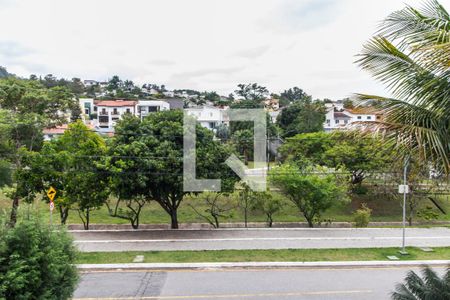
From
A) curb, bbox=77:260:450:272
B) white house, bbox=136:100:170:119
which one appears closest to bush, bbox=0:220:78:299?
curb, bbox=77:260:450:272

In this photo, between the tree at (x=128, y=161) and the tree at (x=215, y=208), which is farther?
the tree at (x=215, y=208)

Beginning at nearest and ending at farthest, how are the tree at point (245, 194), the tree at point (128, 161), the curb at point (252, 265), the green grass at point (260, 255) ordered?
the curb at point (252, 265)
the green grass at point (260, 255)
the tree at point (128, 161)
the tree at point (245, 194)

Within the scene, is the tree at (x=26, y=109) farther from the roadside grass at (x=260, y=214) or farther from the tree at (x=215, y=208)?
the tree at (x=215, y=208)

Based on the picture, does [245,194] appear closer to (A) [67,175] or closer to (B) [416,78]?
(A) [67,175]

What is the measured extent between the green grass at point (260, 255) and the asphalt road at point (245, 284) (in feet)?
2.27

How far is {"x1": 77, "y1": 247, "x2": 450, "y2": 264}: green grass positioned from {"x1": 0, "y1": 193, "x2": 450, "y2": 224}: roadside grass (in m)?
5.29

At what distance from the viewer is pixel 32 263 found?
15.0 feet

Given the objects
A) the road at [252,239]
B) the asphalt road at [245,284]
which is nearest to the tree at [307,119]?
the road at [252,239]

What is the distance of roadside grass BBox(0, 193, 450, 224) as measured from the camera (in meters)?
16.6

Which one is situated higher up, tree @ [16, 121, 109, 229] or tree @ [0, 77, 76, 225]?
A: tree @ [0, 77, 76, 225]

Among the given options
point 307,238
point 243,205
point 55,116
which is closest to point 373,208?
point 243,205

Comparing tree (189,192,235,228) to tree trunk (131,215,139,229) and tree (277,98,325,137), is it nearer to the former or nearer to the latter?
tree trunk (131,215,139,229)

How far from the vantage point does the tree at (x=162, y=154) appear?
11.6 meters

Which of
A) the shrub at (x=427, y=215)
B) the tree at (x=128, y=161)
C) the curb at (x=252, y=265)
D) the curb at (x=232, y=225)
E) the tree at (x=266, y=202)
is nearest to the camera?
the curb at (x=252, y=265)
